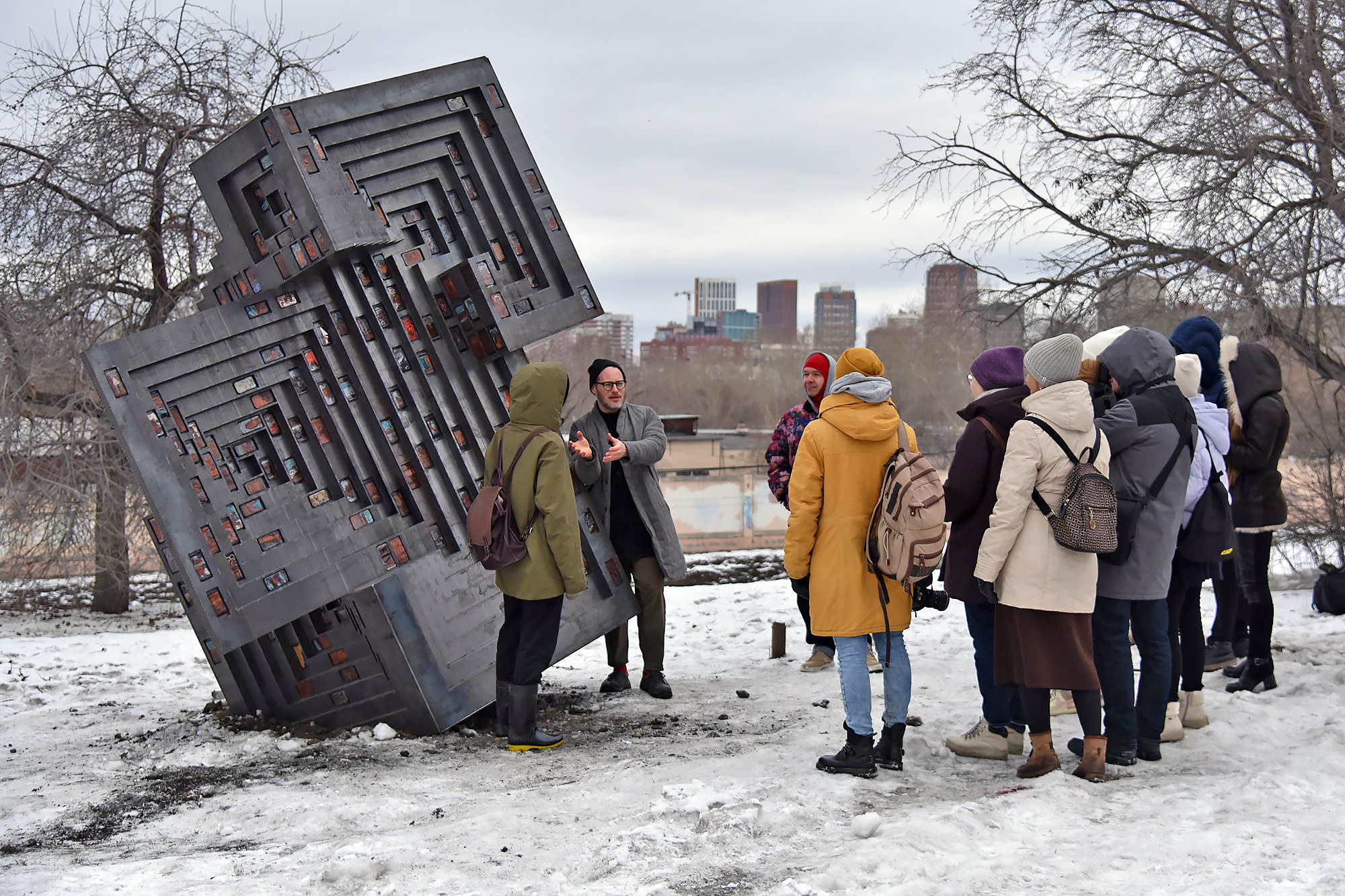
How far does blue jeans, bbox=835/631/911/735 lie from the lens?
407cm

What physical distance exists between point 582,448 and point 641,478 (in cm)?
54

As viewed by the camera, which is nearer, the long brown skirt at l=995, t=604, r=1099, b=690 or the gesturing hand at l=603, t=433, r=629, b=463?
the long brown skirt at l=995, t=604, r=1099, b=690

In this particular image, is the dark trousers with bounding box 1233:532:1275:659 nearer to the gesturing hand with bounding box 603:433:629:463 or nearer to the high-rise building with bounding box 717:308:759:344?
the gesturing hand with bounding box 603:433:629:463

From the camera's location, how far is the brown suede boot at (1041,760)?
4.02 metres

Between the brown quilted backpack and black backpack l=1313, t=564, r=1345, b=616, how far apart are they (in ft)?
15.4

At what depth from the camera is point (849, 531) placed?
4.04 meters

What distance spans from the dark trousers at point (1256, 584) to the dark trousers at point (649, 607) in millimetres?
3190

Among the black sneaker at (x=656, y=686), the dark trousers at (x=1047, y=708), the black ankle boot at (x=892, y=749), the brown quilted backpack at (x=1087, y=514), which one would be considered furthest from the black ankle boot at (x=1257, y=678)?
the black sneaker at (x=656, y=686)

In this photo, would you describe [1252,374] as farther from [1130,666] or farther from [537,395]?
[537,395]

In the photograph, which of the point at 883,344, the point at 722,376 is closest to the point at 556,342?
the point at 883,344

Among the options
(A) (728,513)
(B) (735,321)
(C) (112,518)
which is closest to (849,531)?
(C) (112,518)

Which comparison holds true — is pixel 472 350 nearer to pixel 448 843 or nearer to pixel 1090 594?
pixel 448 843

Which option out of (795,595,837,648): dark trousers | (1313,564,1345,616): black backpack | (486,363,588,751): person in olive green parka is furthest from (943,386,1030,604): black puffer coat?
(1313,564,1345,616): black backpack

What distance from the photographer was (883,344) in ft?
171
